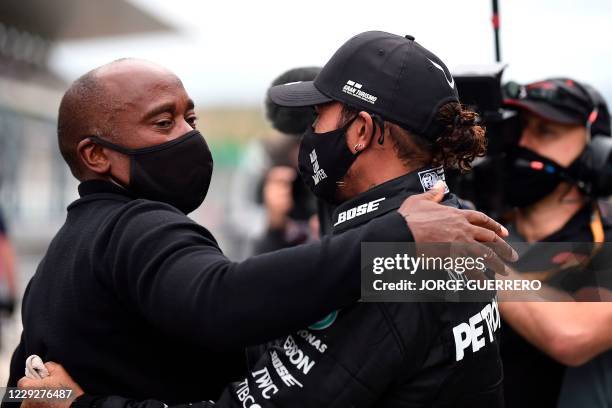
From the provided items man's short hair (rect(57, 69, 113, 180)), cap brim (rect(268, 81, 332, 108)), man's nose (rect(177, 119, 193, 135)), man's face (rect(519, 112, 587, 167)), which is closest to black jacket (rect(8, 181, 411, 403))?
man's short hair (rect(57, 69, 113, 180))

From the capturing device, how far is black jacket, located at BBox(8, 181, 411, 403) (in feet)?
5.49

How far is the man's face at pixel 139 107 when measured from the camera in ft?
6.74

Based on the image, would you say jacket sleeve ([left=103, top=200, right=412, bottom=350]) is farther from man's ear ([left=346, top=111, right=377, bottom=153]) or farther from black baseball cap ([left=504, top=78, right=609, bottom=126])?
black baseball cap ([left=504, top=78, right=609, bottom=126])

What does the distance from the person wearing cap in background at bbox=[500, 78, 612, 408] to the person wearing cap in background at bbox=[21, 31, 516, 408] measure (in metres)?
0.81

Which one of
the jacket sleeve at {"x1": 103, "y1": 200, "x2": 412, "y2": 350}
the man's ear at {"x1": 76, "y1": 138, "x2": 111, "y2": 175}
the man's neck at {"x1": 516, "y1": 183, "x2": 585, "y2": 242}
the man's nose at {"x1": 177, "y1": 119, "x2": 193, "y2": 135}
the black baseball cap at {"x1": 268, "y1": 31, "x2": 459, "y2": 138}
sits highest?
the black baseball cap at {"x1": 268, "y1": 31, "x2": 459, "y2": 138}

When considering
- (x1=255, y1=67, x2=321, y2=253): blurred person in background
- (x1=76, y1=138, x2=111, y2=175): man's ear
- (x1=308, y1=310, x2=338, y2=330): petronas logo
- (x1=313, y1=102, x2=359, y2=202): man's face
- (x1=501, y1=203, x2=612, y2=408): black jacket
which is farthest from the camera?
(x1=255, y1=67, x2=321, y2=253): blurred person in background

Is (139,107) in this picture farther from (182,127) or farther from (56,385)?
(56,385)

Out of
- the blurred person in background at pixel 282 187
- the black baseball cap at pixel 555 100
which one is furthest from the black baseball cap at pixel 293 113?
the black baseball cap at pixel 555 100

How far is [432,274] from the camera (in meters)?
1.75

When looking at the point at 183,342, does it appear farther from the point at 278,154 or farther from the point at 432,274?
the point at 278,154

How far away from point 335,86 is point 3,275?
15.6 feet

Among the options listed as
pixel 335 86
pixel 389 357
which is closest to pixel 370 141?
pixel 335 86

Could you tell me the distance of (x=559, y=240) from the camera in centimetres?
303

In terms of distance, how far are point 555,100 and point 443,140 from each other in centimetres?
136
